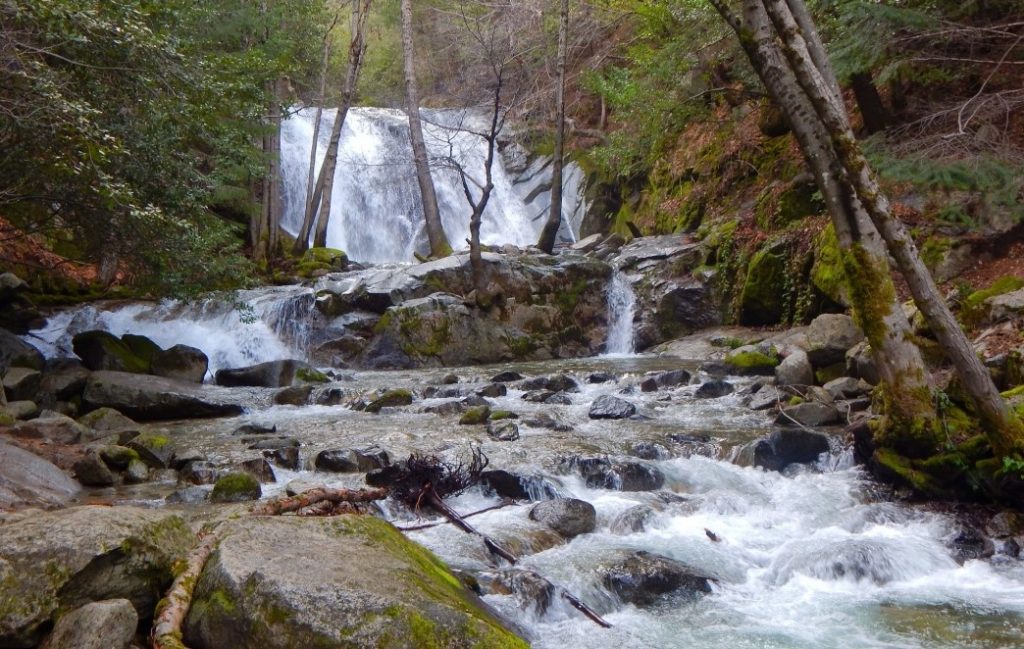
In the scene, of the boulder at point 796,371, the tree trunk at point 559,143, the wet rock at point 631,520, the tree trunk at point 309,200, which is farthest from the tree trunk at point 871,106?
the tree trunk at point 309,200

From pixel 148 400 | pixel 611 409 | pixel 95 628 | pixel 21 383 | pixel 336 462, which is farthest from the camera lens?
pixel 148 400

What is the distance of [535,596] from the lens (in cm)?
483

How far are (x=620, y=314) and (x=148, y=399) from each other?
390 inches

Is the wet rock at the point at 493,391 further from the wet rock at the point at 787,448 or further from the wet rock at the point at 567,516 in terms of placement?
the wet rock at the point at 567,516

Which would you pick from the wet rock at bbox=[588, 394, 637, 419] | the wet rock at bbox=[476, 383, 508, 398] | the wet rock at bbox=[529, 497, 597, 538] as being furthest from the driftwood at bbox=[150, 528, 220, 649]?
the wet rock at bbox=[476, 383, 508, 398]

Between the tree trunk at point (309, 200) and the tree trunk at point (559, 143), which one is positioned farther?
the tree trunk at point (309, 200)

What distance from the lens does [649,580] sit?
5.27 meters

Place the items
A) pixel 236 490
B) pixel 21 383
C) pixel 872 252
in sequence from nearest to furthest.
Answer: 1. pixel 236 490
2. pixel 872 252
3. pixel 21 383

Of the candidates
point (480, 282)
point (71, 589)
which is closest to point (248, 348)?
point (480, 282)

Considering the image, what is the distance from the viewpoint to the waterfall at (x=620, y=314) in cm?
1695

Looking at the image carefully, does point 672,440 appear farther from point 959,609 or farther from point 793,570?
point 959,609

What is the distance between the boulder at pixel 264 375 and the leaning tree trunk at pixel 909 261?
10258 mm

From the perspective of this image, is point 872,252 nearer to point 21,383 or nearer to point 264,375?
point 264,375

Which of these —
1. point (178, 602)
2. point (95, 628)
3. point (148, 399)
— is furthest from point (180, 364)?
point (95, 628)
